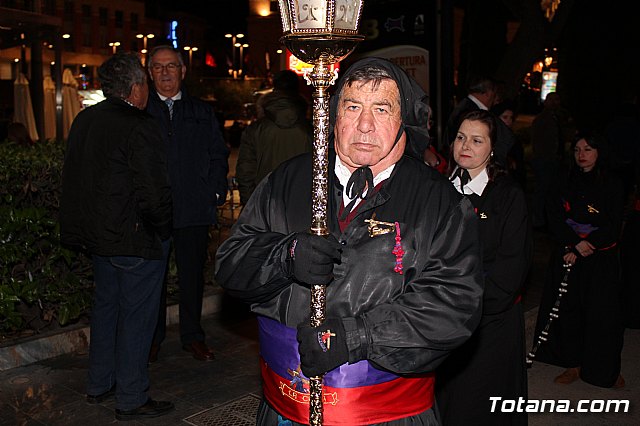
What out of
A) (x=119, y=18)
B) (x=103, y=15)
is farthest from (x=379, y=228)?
(x=119, y=18)

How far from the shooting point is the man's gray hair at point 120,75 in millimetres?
4785

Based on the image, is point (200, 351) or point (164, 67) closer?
point (164, 67)

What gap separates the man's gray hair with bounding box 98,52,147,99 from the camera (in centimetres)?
479

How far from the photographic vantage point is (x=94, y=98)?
26625 mm

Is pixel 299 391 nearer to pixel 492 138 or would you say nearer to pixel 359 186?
pixel 359 186

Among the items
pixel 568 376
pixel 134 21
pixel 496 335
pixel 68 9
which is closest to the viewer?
pixel 496 335

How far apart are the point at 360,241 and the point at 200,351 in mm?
3595

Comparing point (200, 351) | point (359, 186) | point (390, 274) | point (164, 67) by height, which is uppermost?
point (164, 67)

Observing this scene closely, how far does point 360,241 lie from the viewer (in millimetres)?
2775

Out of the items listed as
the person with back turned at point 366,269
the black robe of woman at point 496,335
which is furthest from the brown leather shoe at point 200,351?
the person with back turned at point 366,269

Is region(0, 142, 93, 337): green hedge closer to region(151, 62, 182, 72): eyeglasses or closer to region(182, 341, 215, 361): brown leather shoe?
region(182, 341, 215, 361): brown leather shoe

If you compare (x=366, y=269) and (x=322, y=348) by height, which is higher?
(x=366, y=269)

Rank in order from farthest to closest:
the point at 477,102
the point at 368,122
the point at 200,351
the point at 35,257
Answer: the point at 477,102, the point at 35,257, the point at 200,351, the point at 368,122

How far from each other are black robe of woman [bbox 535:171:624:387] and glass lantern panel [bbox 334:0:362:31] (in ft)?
12.7
